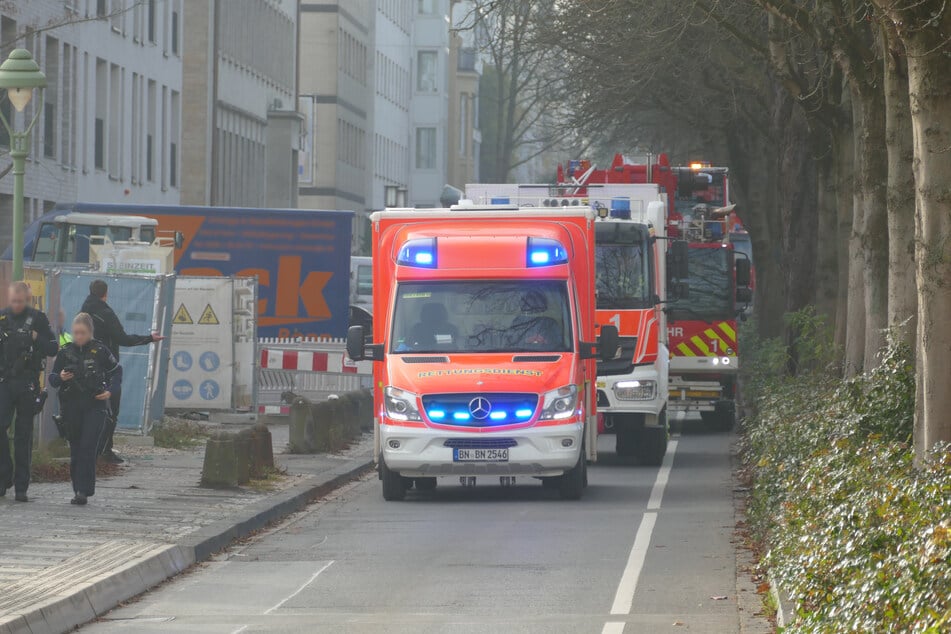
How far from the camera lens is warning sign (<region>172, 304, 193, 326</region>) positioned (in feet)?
91.9

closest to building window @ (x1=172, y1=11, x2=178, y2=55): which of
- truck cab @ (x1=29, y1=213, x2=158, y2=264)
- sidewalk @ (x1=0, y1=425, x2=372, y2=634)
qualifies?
truck cab @ (x1=29, y1=213, x2=158, y2=264)

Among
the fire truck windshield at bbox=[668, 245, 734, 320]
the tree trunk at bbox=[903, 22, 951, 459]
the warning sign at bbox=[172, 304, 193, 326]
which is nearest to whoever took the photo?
the tree trunk at bbox=[903, 22, 951, 459]

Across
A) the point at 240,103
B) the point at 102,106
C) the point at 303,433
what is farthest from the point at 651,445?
the point at 240,103

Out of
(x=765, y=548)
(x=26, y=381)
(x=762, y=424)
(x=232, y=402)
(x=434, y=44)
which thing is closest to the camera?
(x=765, y=548)

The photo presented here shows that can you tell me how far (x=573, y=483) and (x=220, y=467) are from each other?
3298 millimetres

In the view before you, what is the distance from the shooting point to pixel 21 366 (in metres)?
16.5

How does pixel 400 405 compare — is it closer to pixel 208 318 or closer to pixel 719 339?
pixel 208 318

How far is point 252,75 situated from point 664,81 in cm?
4023

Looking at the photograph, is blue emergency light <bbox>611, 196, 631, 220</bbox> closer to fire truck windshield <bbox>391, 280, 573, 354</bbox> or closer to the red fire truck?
fire truck windshield <bbox>391, 280, 573, 354</bbox>

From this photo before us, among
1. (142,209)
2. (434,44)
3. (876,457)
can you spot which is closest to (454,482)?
(876,457)

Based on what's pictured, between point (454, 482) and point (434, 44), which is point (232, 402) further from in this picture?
point (434, 44)

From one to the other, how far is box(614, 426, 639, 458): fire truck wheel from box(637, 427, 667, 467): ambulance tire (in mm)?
94

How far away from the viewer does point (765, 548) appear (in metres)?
13.1

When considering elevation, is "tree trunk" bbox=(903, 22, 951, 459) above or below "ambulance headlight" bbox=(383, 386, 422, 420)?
above
